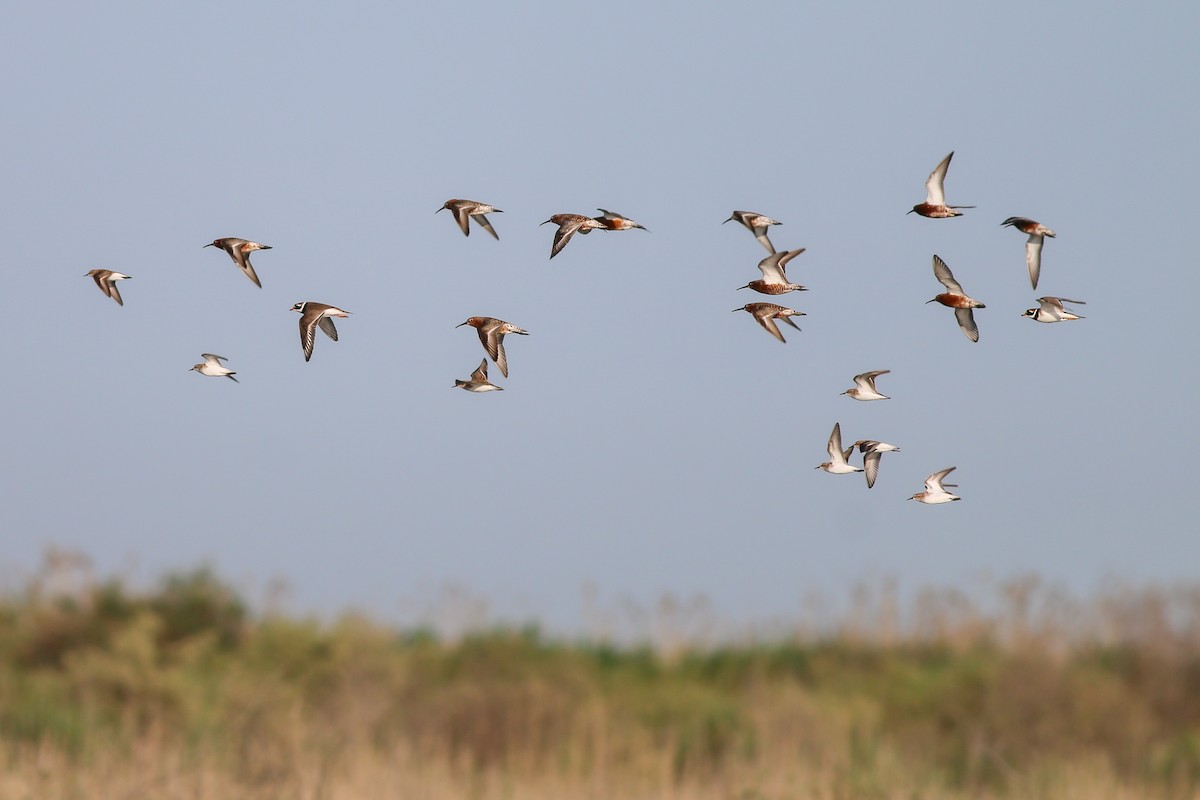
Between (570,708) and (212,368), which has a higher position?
(212,368)

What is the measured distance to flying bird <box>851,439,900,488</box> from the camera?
23.0ft

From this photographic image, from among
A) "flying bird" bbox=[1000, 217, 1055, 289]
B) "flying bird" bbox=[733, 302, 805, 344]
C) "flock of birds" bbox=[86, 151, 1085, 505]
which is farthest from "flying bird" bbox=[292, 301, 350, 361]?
"flying bird" bbox=[1000, 217, 1055, 289]

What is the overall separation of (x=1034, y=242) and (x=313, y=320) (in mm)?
3383

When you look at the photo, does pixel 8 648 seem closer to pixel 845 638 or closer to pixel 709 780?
pixel 709 780

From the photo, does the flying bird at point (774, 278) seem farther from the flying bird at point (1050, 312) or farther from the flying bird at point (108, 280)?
the flying bird at point (108, 280)

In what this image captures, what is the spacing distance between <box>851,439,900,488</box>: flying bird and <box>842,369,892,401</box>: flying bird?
0.92 feet

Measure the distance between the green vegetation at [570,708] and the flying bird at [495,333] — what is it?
3809 mm

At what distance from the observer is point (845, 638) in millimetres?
20234

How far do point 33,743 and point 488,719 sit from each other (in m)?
4.75

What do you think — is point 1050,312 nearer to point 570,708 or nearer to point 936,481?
point 936,481

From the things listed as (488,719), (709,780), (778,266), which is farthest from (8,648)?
(778,266)

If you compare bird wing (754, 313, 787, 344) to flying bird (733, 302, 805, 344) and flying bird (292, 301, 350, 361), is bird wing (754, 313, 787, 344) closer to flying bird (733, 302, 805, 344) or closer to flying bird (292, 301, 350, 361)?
flying bird (733, 302, 805, 344)

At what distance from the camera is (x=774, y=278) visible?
708 centimetres

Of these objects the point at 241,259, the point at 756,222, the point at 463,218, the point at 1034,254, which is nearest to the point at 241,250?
the point at 241,259
